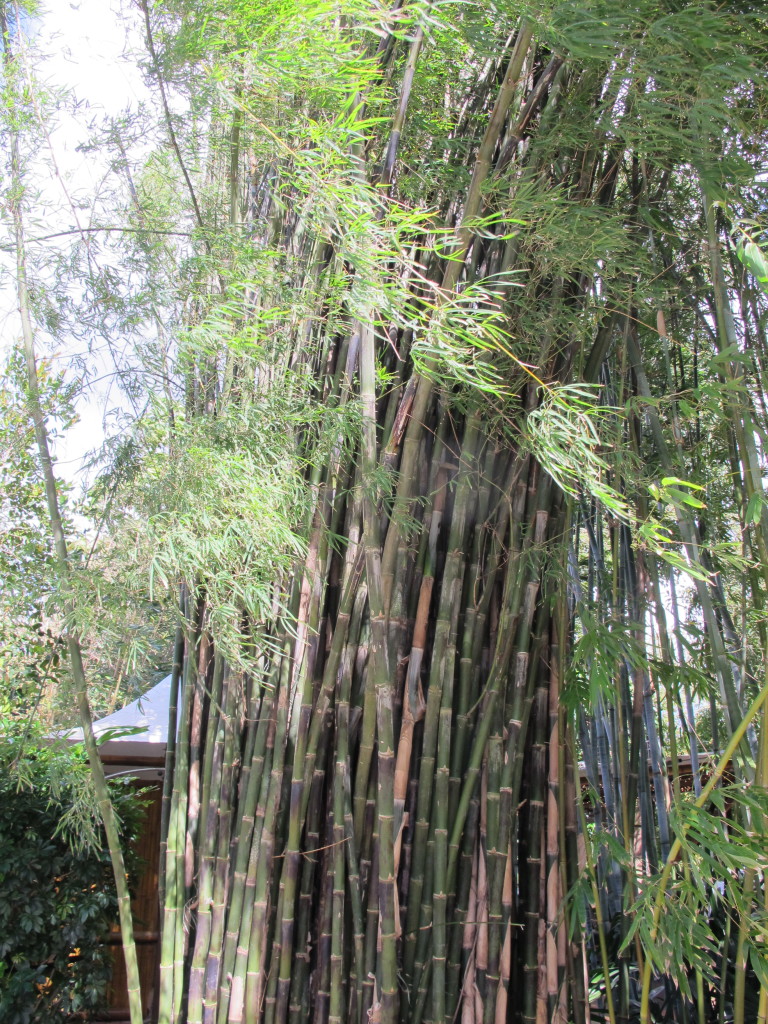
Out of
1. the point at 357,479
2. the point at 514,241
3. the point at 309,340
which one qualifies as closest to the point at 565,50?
the point at 514,241

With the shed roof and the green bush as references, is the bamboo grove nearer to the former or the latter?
the green bush

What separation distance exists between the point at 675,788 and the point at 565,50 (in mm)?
1368

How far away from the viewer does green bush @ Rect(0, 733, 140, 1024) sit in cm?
249

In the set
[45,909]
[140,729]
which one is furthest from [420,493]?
[45,909]

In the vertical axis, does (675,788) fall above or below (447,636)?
below

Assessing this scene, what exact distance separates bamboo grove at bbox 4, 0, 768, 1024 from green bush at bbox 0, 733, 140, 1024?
3.21 ft

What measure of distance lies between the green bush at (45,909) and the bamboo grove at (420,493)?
0.98 metres

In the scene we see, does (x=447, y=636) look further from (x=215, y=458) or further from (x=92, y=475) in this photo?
(x=92, y=475)

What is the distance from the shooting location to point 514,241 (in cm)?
161

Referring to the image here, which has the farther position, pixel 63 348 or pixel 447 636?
pixel 63 348

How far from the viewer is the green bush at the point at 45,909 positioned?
2488 millimetres

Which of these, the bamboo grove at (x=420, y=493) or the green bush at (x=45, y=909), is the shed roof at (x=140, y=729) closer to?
the green bush at (x=45, y=909)

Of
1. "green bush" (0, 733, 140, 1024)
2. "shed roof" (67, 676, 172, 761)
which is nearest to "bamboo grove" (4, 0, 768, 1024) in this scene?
"green bush" (0, 733, 140, 1024)

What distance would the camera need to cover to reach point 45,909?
8.42 feet
